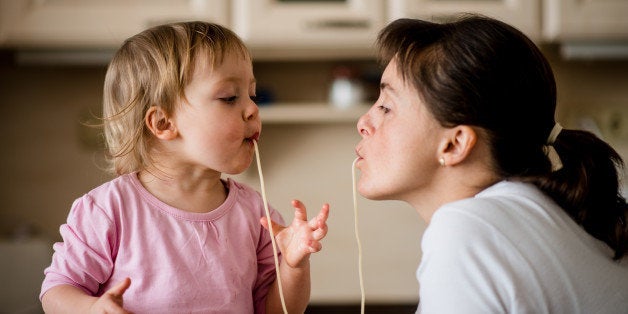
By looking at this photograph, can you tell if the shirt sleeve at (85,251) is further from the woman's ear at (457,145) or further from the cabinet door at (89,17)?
the cabinet door at (89,17)

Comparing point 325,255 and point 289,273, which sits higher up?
point 289,273

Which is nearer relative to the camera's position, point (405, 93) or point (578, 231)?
point (578, 231)

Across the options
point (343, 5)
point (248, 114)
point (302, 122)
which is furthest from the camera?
point (302, 122)

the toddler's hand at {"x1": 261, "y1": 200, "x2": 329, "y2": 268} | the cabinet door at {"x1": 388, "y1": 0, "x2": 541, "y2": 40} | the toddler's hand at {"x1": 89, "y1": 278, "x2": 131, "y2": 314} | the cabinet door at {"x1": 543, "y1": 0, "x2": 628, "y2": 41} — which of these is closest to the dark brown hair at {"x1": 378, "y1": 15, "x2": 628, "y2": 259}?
the toddler's hand at {"x1": 261, "y1": 200, "x2": 329, "y2": 268}

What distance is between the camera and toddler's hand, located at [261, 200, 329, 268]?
926 mm

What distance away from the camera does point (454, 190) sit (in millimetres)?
985

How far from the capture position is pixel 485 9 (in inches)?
71.6

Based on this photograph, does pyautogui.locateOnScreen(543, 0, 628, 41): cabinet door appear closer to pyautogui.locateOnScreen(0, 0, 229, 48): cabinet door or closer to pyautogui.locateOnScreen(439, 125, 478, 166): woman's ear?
pyautogui.locateOnScreen(0, 0, 229, 48): cabinet door

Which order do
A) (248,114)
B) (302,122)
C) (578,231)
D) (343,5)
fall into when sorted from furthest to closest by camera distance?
(302,122) → (343,5) → (248,114) → (578,231)

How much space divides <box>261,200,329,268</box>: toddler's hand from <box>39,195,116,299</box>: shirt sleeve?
0.74 ft

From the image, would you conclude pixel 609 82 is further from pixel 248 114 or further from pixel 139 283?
pixel 139 283

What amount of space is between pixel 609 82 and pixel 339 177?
96cm

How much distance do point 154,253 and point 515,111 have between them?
54 cm

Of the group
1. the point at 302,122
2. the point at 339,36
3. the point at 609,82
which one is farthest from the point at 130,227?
the point at 609,82
